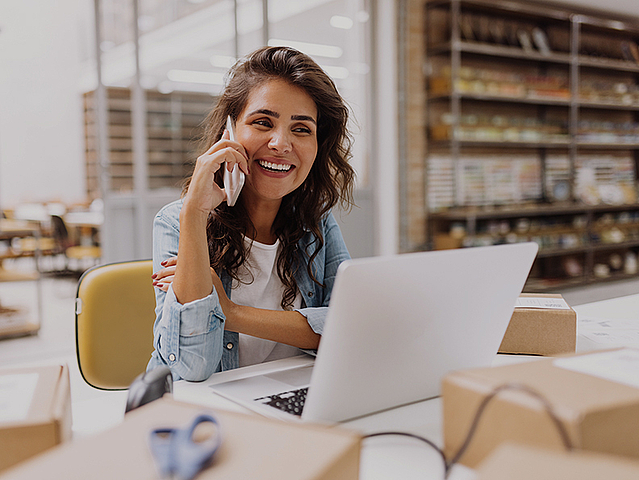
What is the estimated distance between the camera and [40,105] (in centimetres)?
895

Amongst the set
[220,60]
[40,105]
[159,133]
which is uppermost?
[40,105]

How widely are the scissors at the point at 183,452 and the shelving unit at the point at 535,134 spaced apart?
4.31 metres

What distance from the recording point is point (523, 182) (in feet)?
17.4

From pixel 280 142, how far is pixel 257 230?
0.86 ft

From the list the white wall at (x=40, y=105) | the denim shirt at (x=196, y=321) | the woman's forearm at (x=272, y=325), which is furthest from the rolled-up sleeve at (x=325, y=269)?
the white wall at (x=40, y=105)

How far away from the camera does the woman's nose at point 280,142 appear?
1.32 meters

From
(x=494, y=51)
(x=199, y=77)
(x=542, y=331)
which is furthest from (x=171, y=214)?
(x=494, y=51)

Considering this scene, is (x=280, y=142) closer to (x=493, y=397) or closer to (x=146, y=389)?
(x=146, y=389)

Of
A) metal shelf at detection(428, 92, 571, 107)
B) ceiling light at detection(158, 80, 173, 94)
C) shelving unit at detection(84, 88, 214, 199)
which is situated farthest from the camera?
metal shelf at detection(428, 92, 571, 107)

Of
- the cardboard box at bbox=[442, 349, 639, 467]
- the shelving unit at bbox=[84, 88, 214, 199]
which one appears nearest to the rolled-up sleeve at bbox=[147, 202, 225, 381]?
the cardboard box at bbox=[442, 349, 639, 467]

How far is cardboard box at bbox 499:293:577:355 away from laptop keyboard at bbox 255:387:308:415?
51cm

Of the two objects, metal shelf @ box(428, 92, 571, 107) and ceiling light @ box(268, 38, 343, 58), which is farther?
metal shelf @ box(428, 92, 571, 107)

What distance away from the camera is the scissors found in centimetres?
47

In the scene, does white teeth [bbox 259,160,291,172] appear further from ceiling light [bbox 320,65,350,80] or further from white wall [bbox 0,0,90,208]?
white wall [bbox 0,0,90,208]
